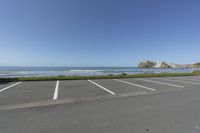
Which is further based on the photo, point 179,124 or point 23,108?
point 23,108

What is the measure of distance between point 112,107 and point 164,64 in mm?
112752

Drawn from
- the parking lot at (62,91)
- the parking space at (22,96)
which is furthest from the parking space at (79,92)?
the parking space at (22,96)

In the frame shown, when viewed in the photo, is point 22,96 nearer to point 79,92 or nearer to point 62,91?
point 62,91

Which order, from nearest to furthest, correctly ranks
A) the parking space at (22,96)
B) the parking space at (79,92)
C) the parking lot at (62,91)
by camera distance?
1. the parking space at (22,96)
2. the parking lot at (62,91)
3. the parking space at (79,92)

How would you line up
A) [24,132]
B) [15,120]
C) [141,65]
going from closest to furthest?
[24,132]
[15,120]
[141,65]

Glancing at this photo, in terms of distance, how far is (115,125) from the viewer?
273 centimetres

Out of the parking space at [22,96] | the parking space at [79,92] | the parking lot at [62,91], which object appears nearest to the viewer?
the parking space at [22,96]

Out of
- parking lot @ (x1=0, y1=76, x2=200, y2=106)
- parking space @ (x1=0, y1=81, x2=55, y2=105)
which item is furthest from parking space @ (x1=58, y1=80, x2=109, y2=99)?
parking space @ (x1=0, y1=81, x2=55, y2=105)

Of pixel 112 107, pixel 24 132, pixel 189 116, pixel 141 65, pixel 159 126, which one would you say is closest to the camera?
pixel 24 132

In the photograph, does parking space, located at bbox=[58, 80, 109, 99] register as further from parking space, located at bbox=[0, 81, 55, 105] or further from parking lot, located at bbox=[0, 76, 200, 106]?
parking space, located at bbox=[0, 81, 55, 105]

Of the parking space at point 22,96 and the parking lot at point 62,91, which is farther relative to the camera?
the parking lot at point 62,91

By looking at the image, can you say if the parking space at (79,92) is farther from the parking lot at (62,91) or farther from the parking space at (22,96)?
the parking space at (22,96)

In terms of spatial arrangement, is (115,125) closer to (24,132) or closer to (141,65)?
(24,132)

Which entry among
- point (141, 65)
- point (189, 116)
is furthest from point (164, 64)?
point (189, 116)
